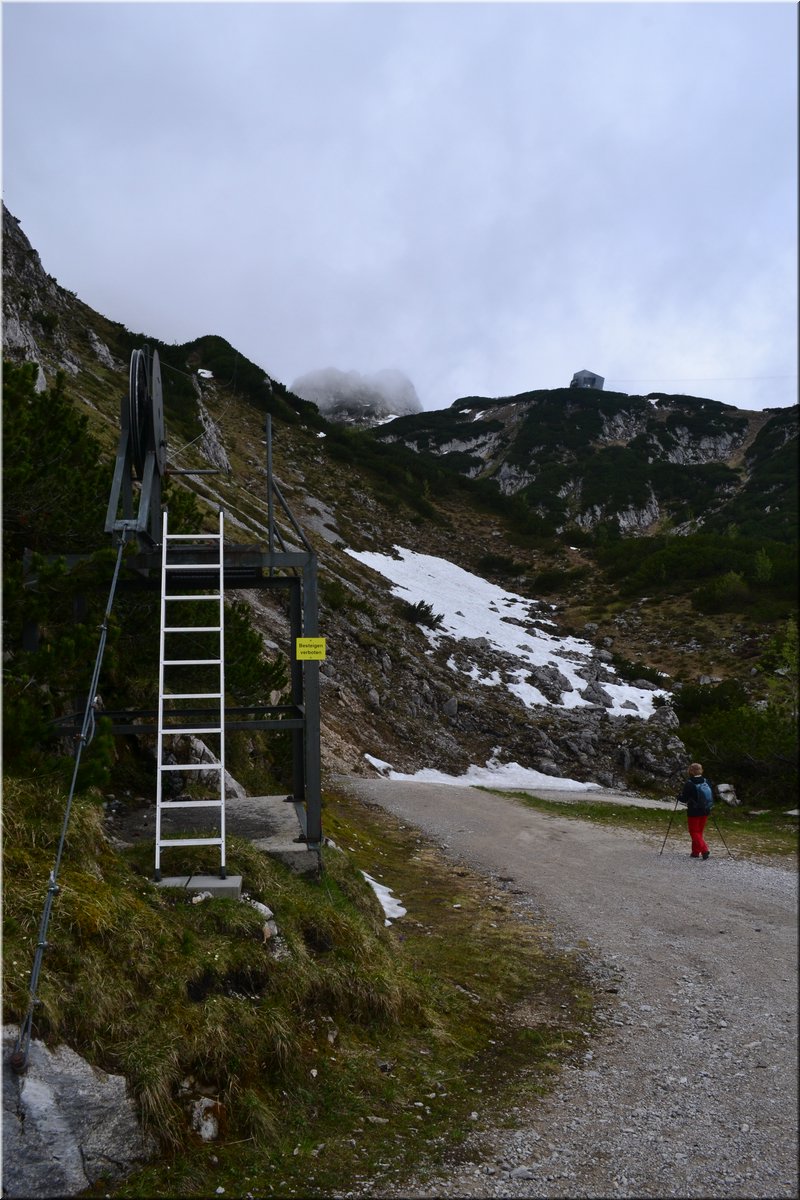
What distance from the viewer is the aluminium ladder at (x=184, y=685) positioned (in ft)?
18.6

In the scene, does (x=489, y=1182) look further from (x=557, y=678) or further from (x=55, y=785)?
(x=557, y=678)

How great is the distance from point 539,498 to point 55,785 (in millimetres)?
75571

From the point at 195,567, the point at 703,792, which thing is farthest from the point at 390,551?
the point at 195,567

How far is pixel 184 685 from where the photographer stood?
11.8 m

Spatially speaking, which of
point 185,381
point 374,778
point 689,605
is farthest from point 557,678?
point 185,381

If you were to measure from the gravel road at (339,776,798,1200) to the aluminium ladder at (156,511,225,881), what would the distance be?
2.92 metres

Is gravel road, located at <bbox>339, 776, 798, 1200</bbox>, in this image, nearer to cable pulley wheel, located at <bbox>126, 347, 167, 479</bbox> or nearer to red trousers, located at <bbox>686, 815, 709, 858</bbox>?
red trousers, located at <bbox>686, 815, 709, 858</bbox>

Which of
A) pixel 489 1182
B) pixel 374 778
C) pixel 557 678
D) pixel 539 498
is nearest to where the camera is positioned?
pixel 489 1182

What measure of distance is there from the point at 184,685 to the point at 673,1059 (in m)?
9.03

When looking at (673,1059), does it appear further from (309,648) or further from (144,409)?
(144,409)

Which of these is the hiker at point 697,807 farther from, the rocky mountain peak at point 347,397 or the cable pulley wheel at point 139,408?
the rocky mountain peak at point 347,397

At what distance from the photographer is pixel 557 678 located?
102ft

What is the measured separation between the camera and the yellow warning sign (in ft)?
24.2

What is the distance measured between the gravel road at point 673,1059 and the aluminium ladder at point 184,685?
292cm
